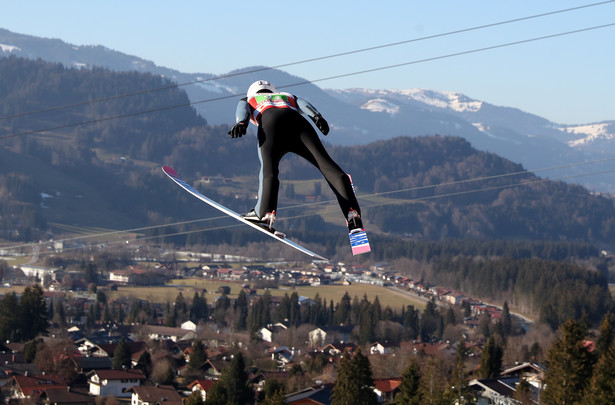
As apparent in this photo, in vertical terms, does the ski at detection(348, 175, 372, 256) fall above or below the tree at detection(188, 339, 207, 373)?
above

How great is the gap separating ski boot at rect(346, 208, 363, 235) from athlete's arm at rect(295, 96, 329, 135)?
1.04 m

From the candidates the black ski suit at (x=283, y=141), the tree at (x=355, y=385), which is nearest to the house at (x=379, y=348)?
the tree at (x=355, y=385)

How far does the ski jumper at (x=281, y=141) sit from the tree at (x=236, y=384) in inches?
1334

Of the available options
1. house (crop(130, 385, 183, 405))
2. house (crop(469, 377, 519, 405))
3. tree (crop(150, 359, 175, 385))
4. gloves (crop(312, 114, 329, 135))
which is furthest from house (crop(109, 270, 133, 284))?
gloves (crop(312, 114, 329, 135))

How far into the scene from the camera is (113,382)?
54.0 meters

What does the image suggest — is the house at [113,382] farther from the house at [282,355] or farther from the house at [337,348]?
the house at [337,348]

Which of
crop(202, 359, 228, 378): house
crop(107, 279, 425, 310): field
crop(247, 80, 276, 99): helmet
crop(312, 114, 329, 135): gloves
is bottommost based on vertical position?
crop(107, 279, 425, 310): field

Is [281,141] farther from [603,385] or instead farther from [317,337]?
[317,337]

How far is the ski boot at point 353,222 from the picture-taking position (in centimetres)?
1277

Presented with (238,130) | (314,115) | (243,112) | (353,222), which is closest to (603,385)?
(353,222)

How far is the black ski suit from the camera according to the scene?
12539 millimetres

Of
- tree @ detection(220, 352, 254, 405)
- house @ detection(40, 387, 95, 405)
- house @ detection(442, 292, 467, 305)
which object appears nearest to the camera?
tree @ detection(220, 352, 254, 405)

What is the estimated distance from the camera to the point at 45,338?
6844cm

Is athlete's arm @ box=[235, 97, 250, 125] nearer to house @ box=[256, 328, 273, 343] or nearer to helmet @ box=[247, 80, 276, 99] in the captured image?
helmet @ box=[247, 80, 276, 99]
